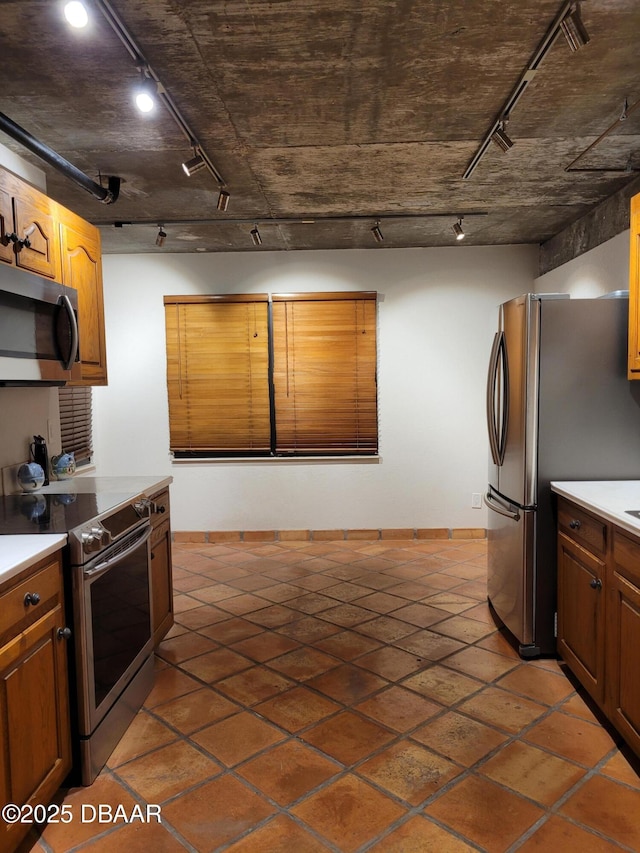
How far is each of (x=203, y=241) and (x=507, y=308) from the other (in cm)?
267

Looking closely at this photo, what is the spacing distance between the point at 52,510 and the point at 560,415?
234 cm

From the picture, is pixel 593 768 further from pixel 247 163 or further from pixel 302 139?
pixel 247 163

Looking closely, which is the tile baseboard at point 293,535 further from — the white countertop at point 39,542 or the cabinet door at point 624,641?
the cabinet door at point 624,641

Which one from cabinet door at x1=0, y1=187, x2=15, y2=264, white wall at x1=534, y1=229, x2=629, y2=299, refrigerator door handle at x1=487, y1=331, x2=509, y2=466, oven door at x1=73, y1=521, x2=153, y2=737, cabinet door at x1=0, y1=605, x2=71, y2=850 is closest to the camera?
cabinet door at x1=0, y1=605, x2=71, y2=850

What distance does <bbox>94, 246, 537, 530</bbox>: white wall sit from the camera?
5.16 metres

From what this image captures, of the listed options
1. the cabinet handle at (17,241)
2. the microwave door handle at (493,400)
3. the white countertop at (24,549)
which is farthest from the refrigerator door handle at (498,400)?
the cabinet handle at (17,241)

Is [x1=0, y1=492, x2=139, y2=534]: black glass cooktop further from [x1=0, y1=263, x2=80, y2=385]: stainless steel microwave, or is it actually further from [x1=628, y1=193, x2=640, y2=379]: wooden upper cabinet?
[x1=628, y1=193, x2=640, y2=379]: wooden upper cabinet

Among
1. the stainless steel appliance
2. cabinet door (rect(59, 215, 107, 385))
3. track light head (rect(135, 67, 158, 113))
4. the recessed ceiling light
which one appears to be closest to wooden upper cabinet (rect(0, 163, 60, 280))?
cabinet door (rect(59, 215, 107, 385))

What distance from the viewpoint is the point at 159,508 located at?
3045 mm

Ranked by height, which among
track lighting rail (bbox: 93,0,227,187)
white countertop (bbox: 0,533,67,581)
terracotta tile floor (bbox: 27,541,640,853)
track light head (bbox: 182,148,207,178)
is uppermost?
track lighting rail (bbox: 93,0,227,187)

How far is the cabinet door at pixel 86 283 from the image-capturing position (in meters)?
2.90

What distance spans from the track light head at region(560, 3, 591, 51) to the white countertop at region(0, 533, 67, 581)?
2.26 m

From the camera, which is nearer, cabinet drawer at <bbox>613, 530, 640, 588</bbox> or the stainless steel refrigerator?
cabinet drawer at <bbox>613, 530, 640, 588</bbox>

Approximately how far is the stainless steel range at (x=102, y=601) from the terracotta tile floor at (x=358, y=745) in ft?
0.47
